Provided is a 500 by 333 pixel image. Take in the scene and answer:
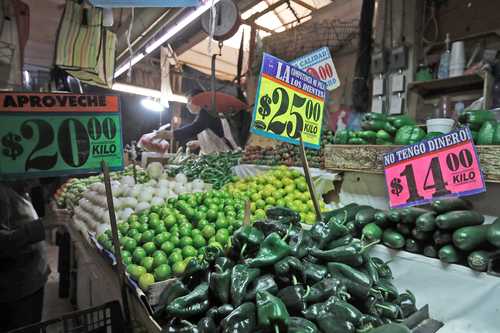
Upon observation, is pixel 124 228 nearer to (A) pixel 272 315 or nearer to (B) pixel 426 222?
(A) pixel 272 315

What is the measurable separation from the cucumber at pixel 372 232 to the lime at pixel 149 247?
4.76 ft

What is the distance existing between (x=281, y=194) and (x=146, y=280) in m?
1.51

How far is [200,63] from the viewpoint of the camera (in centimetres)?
1009

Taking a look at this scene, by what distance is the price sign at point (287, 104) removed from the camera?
5.97ft

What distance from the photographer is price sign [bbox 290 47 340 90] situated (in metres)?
2.50

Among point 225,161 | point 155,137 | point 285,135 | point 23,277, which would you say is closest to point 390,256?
point 285,135

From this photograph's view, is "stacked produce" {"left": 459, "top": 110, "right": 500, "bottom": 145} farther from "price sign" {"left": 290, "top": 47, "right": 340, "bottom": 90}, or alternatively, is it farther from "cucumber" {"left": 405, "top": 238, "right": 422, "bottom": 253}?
"price sign" {"left": 290, "top": 47, "right": 340, "bottom": 90}

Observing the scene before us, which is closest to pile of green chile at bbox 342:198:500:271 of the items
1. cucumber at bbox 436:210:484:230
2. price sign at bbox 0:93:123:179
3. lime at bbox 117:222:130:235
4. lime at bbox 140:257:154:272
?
cucumber at bbox 436:210:484:230

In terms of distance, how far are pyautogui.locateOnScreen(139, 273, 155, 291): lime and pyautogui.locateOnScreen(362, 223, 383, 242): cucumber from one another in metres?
1.35

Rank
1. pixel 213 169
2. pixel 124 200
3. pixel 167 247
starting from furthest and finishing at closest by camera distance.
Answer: pixel 213 169 < pixel 124 200 < pixel 167 247

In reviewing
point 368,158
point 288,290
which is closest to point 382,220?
point 368,158

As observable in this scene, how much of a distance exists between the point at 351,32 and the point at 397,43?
123 centimetres

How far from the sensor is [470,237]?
1475 mm

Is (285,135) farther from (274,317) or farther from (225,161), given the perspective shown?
(225,161)
